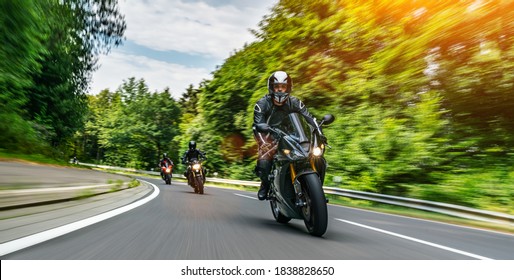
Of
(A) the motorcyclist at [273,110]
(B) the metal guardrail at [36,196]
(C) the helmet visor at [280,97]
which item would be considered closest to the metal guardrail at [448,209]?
(A) the motorcyclist at [273,110]

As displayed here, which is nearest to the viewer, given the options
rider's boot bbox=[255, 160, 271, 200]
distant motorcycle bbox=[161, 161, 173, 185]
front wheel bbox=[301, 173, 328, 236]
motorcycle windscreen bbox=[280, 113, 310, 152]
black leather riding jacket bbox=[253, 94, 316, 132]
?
front wheel bbox=[301, 173, 328, 236]

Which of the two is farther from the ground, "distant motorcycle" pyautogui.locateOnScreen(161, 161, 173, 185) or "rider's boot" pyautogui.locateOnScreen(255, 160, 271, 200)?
"distant motorcycle" pyautogui.locateOnScreen(161, 161, 173, 185)

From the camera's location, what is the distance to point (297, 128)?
4961 mm

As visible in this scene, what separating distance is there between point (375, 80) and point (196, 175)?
743 centimetres

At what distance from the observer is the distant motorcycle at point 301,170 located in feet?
14.7

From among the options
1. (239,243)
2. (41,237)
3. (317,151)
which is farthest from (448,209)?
(41,237)

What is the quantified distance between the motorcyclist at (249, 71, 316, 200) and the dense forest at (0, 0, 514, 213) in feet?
19.9

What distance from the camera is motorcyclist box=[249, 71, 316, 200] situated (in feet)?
17.5

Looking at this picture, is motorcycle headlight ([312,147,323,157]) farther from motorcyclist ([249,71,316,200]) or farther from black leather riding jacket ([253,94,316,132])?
black leather riding jacket ([253,94,316,132])

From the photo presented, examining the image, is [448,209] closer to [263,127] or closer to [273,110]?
[273,110]

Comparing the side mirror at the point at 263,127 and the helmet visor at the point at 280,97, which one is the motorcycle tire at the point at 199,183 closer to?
the helmet visor at the point at 280,97

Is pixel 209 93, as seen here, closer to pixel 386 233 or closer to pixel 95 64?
pixel 95 64

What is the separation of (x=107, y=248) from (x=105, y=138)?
55.1m

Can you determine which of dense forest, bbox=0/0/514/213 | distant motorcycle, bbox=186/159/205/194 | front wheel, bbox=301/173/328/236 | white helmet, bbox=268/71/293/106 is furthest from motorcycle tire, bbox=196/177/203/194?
front wheel, bbox=301/173/328/236
